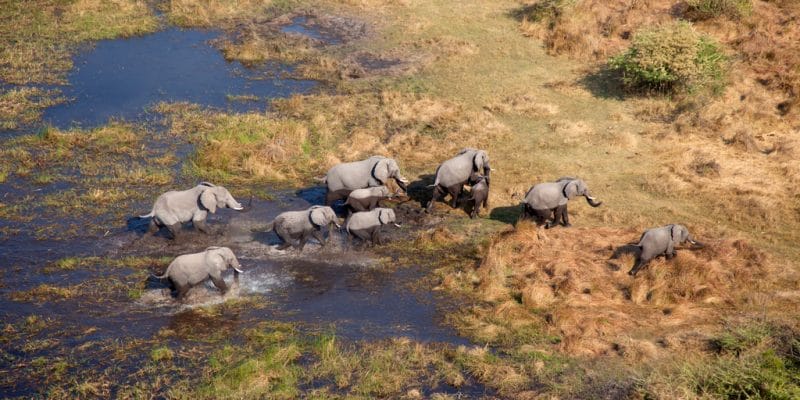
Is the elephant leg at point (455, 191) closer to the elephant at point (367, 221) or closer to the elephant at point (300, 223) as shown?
the elephant at point (367, 221)

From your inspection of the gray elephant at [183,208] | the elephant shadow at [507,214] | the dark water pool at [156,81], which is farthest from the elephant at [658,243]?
the dark water pool at [156,81]

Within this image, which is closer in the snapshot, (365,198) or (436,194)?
(365,198)

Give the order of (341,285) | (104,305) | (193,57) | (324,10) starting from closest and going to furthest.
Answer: (104,305), (341,285), (193,57), (324,10)

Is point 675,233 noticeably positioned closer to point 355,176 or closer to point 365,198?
point 365,198

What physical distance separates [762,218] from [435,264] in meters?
8.01

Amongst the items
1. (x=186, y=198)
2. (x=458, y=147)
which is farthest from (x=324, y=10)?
(x=186, y=198)

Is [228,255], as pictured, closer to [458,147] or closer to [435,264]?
[435,264]

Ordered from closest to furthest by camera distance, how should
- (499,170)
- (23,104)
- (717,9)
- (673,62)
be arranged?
(499,170)
(23,104)
(673,62)
(717,9)

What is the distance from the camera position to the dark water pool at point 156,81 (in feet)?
79.5

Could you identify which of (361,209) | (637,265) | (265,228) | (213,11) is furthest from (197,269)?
(213,11)

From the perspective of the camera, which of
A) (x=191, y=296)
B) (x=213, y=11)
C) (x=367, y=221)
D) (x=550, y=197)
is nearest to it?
(x=191, y=296)

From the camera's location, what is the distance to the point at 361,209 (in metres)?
17.4

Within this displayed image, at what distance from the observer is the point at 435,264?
16031 mm

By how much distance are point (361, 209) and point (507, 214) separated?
365 cm
